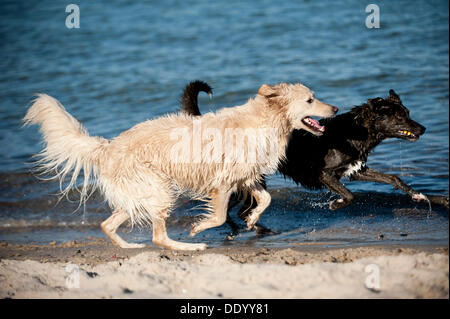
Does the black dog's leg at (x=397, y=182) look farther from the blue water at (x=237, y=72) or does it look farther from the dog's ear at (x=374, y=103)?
the dog's ear at (x=374, y=103)

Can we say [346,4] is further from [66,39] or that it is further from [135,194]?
[135,194]

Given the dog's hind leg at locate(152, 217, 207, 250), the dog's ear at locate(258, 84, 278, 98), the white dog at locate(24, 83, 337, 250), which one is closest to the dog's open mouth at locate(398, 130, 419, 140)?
the white dog at locate(24, 83, 337, 250)

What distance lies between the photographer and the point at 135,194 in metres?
5.30

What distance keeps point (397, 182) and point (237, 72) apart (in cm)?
731

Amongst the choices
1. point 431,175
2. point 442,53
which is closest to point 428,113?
point 431,175

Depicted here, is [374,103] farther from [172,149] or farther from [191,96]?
[172,149]

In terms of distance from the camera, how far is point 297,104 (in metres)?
5.45

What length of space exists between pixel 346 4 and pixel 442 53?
16.0 ft

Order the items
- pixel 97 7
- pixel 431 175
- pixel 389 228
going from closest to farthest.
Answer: pixel 389 228, pixel 431 175, pixel 97 7

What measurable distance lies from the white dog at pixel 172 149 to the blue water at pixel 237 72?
3.30ft

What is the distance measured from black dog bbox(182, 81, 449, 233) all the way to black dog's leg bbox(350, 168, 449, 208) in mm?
12

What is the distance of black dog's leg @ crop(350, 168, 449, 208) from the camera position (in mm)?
5968

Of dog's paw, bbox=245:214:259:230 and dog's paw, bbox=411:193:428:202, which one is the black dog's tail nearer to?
dog's paw, bbox=245:214:259:230

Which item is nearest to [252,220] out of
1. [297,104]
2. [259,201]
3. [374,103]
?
[259,201]
